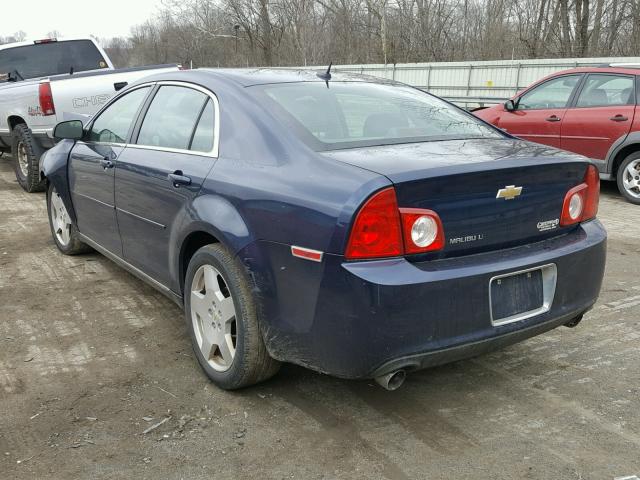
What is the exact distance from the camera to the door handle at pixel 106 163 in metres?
4.30

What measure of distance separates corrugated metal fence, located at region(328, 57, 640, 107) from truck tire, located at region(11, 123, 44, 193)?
7787 millimetres

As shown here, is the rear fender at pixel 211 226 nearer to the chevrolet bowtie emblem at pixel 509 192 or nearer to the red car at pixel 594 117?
the chevrolet bowtie emblem at pixel 509 192

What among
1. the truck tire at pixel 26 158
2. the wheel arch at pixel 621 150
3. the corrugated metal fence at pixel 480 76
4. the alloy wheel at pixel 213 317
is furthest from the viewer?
the corrugated metal fence at pixel 480 76

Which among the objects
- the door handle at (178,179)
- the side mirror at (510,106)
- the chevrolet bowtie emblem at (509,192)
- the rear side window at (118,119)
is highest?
the rear side window at (118,119)

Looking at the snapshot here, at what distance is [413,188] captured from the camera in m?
2.61

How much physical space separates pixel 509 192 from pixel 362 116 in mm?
1006

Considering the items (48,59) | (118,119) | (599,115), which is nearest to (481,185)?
(118,119)

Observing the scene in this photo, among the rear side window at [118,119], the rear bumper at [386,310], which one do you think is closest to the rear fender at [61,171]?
the rear side window at [118,119]

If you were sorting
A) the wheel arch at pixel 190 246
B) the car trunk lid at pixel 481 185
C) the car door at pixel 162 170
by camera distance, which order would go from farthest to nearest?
the car door at pixel 162 170 < the wheel arch at pixel 190 246 < the car trunk lid at pixel 481 185

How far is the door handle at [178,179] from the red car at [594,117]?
6048 millimetres

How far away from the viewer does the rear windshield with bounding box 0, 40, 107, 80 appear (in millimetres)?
10117

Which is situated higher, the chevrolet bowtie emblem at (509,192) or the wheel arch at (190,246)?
the chevrolet bowtie emblem at (509,192)

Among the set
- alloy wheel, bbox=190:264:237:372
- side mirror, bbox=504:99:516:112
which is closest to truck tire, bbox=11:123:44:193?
alloy wheel, bbox=190:264:237:372

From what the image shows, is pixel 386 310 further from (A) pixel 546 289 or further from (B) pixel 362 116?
(B) pixel 362 116
